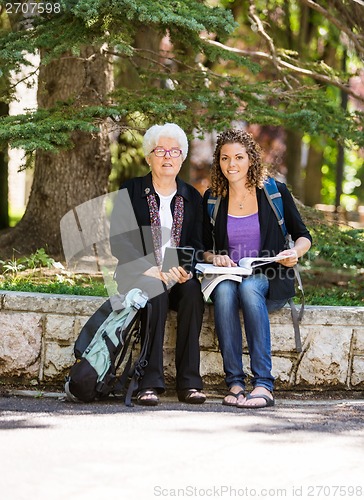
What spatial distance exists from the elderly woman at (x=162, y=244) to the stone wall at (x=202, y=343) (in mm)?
386

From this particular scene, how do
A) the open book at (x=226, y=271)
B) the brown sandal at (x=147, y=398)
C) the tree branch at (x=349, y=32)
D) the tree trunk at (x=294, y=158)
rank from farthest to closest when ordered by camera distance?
the tree trunk at (x=294, y=158) < the tree branch at (x=349, y=32) < the open book at (x=226, y=271) < the brown sandal at (x=147, y=398)

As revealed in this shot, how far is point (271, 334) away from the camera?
5.29 meters

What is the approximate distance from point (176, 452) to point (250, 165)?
2026 millimetres

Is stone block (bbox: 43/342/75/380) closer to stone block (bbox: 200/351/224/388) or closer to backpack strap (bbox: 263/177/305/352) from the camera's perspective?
stone block (bbox: 200/351/224/388)

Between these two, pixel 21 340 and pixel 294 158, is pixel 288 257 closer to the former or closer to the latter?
pixel 21 340

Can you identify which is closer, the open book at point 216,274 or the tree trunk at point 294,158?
the open book at point 216,274

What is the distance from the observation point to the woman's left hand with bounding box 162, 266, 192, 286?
15.8 feet

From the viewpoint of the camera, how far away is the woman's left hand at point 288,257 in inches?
193

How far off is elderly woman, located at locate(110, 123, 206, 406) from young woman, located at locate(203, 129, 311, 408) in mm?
139

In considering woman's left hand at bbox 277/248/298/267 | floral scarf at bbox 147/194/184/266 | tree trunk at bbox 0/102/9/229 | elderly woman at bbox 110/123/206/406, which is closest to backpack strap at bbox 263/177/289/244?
woman's left hand at bbox 277/248/298/267

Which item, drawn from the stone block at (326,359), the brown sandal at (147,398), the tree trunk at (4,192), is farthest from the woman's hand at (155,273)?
the tree trunk at (4,192)

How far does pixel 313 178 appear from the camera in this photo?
16703mm

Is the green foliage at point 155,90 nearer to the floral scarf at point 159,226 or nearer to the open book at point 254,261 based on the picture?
the floral scarf at point 159,226

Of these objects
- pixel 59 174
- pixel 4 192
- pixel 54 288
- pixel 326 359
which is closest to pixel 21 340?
pixel 54 288
